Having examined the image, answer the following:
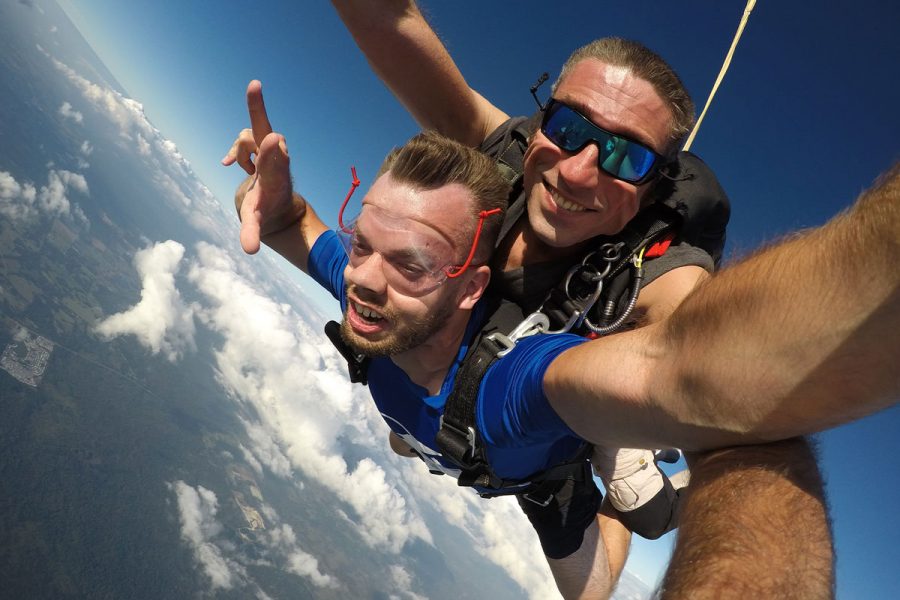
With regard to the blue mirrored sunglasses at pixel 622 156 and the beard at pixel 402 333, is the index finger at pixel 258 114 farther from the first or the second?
the blue mirrored sunglasses at pixel 622 156

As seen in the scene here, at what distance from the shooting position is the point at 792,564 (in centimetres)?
77

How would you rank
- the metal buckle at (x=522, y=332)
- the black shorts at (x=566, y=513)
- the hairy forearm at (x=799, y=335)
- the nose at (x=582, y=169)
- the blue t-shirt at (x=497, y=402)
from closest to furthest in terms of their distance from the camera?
the hairy forearm at (x=799, y=335)
the blue t-shirt at (x=497, y=402)
the metal buckle at (x=522, y=332)
the nose at (x=582, y=169)
the black shorts at (x=566, y=513)

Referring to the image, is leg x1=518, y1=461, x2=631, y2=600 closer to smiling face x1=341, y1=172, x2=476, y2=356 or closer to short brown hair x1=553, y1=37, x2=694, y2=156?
smiling face x1=341, y1=172, x2=476, y2=356

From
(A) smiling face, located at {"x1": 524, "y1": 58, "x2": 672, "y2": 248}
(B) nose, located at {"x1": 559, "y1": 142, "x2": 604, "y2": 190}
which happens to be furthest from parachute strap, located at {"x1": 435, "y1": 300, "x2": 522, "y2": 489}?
(B) nose, located at {"x1": 559, "y1": 142, "x2": 604, "y2": 190}

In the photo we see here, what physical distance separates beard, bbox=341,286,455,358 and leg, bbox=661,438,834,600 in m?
1.28

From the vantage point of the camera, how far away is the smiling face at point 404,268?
6.57 ft

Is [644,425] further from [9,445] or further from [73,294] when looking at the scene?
[73,294]

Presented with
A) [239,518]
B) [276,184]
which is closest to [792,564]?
[276,184]

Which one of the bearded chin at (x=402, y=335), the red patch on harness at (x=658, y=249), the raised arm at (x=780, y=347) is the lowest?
the bearded chin at (x=402, y=335)

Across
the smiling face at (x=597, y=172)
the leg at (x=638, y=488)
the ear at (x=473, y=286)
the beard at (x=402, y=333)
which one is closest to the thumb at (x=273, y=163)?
the beard at (x=402, y=333)

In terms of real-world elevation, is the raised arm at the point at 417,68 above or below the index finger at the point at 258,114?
above

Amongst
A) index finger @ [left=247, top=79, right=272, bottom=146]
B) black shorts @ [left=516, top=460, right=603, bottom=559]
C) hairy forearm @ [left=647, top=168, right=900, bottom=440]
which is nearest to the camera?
hairy forearm @ [left=647, top=168, right=900, bottom=440]

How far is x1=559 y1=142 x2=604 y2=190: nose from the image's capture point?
192 centimetres

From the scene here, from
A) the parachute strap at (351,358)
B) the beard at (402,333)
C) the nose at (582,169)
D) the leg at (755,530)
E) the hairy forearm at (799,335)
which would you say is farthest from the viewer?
the parachute strap at (351,358)
